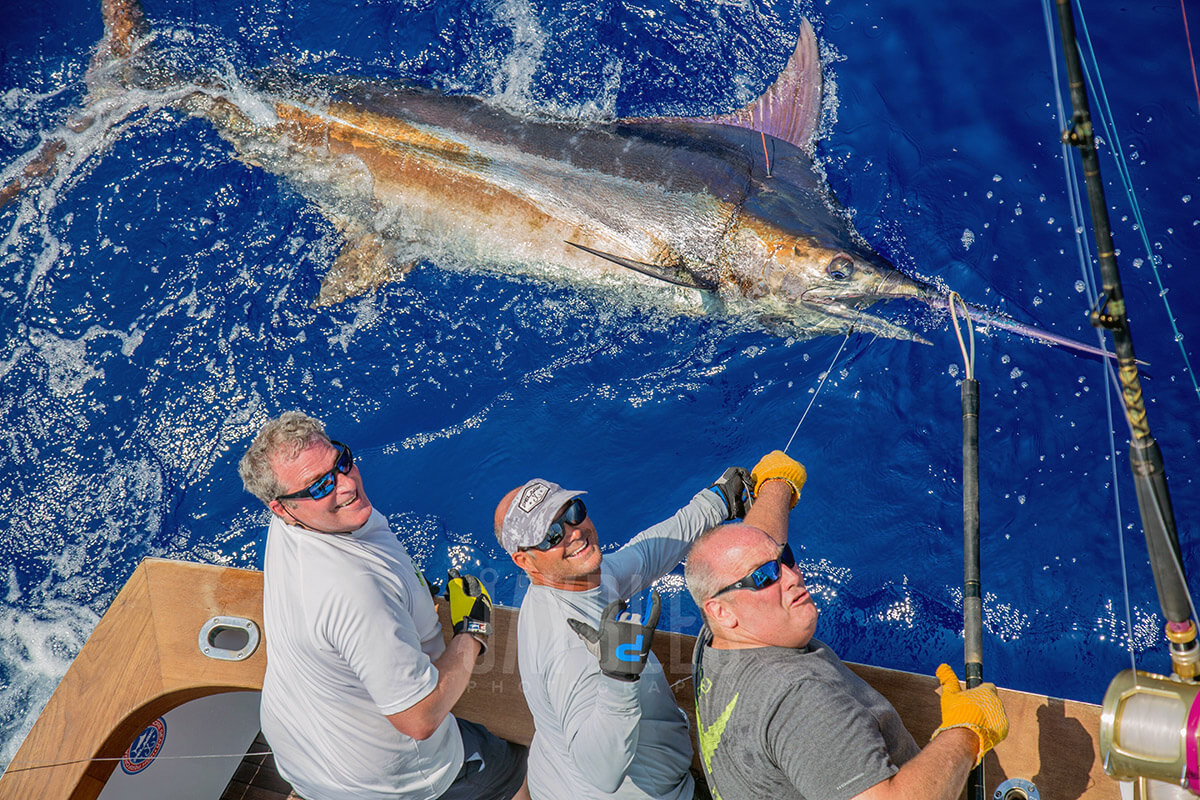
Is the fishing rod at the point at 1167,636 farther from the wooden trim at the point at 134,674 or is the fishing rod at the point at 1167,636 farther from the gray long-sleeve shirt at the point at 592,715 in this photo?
the wooden trim at the point at 134,674

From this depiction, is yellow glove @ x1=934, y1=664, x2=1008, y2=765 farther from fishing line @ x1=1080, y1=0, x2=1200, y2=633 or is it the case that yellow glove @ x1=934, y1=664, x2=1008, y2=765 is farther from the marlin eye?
the marlin eye

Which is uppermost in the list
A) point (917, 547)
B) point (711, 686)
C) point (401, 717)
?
point (711, 686)

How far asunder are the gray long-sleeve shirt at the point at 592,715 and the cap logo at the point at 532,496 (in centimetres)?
23

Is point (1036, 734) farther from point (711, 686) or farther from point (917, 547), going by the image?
point (917, 547)

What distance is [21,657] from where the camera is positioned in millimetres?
3605

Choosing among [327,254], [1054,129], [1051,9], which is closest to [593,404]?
[327,254]

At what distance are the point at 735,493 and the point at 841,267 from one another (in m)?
1.29

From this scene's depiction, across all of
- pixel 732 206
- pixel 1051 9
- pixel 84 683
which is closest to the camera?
pixel 84 683

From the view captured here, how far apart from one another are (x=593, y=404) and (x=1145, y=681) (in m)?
2.65

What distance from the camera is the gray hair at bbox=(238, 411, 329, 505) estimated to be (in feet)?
7.20

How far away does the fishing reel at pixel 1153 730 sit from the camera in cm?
150

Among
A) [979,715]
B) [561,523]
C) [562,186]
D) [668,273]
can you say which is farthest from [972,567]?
[562,186]

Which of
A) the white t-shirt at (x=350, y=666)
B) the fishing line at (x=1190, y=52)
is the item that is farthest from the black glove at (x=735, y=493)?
the fishing line at (x=1190, y=52)

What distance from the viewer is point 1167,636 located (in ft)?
5.58
